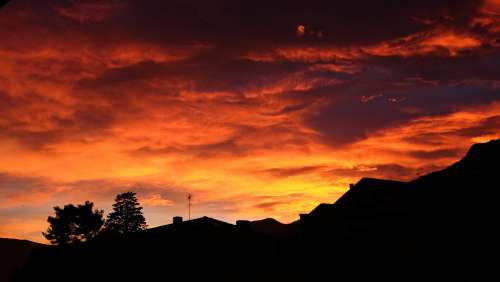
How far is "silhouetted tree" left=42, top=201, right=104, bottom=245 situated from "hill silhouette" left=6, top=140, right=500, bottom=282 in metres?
39.5

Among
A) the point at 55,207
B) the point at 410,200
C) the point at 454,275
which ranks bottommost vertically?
the point at 454,275

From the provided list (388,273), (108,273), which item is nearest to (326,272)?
(388,273)

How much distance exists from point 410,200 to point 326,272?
8.54 m

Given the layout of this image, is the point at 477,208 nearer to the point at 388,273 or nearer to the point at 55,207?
the point at 388,273

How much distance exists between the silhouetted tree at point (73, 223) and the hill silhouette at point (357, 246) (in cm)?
3948

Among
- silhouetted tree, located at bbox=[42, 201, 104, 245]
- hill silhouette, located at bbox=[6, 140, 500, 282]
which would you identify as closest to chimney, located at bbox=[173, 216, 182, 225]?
hill silhouette, located at bbox=[6, 140, 500, 282]

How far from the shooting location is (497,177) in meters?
27.0

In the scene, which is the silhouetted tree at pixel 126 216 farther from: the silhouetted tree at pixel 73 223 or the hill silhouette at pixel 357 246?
the hill silhouette at pixel 357 246

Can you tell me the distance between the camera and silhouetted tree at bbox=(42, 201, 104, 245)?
7488 cm

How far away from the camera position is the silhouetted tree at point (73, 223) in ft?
246

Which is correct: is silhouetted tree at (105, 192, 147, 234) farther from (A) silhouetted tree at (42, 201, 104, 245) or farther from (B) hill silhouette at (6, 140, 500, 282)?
(B) hill silhouette at (6, 140, 500, 282)

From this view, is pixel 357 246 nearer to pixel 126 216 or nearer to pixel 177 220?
pixel 177 220

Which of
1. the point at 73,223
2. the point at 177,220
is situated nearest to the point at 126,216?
the point at 73,223

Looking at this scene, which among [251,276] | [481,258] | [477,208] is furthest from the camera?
[251,276]
